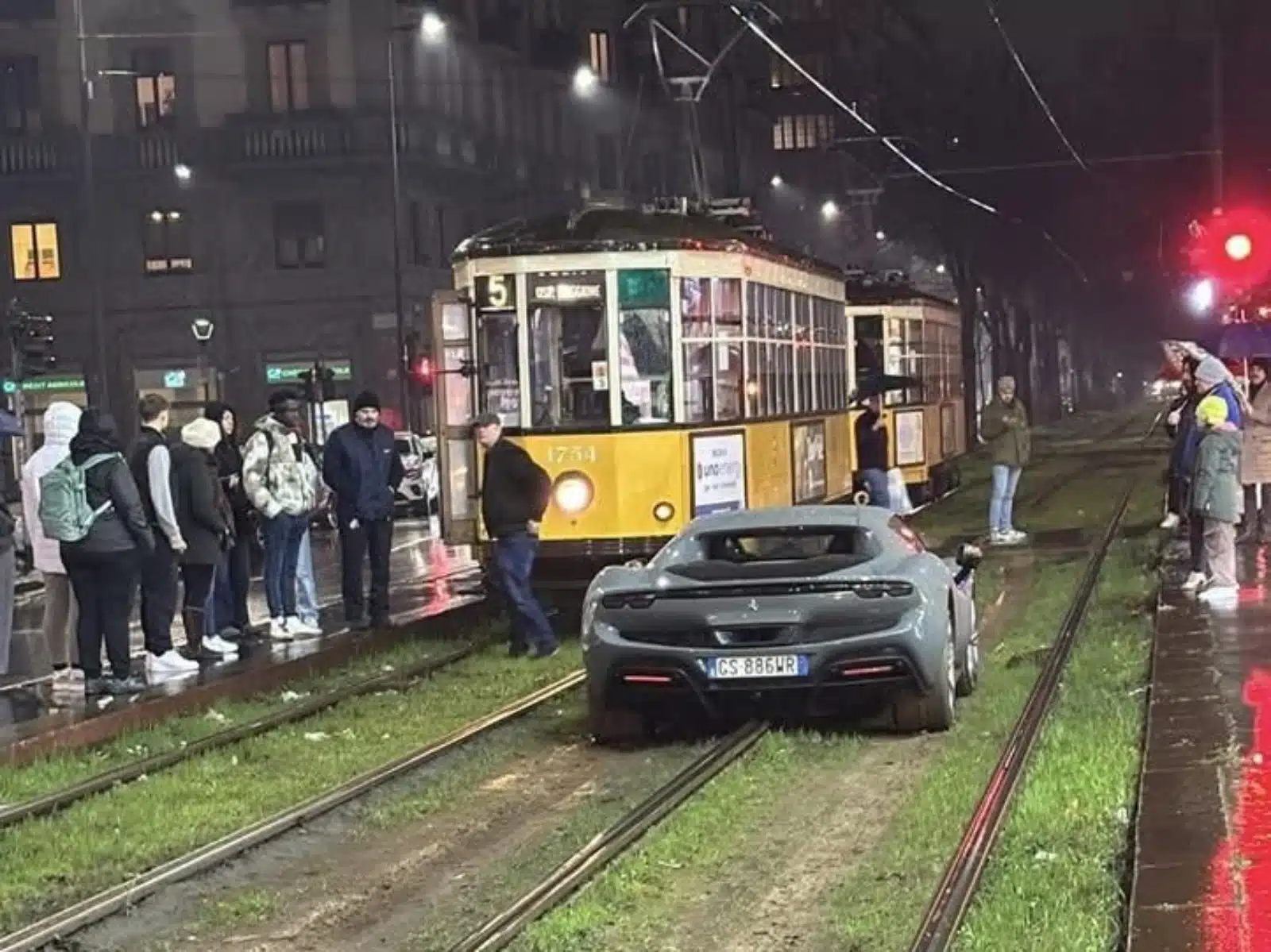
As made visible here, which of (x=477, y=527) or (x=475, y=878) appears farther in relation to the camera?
(x=477, y=527)

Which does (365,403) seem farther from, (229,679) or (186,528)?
(229,679)

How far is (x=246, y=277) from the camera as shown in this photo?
1913 inches

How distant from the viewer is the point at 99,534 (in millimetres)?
12945

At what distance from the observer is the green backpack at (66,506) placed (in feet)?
41.9

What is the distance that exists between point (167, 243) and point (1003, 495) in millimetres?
29155

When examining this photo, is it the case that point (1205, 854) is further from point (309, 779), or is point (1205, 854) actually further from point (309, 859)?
point (309, 779)

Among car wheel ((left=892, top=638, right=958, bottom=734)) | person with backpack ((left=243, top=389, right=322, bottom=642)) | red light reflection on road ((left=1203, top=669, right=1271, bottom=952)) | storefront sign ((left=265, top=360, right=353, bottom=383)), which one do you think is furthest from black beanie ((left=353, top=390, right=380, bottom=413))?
storefront sign ((left=265, top=360, right=353, bottom=383))

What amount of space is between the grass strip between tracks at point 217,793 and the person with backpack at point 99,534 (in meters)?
1.34

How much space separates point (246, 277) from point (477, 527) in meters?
32.0

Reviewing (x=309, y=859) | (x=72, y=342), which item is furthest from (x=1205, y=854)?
(x=72, y=342)

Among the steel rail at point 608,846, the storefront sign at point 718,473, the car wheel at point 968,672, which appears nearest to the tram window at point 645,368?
the storefront sign at point 718,473

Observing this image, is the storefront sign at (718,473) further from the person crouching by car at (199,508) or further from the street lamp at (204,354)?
the street lamp at (204,354)

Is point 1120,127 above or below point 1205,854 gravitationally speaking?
above

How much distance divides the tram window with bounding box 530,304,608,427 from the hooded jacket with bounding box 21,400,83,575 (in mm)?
4636
